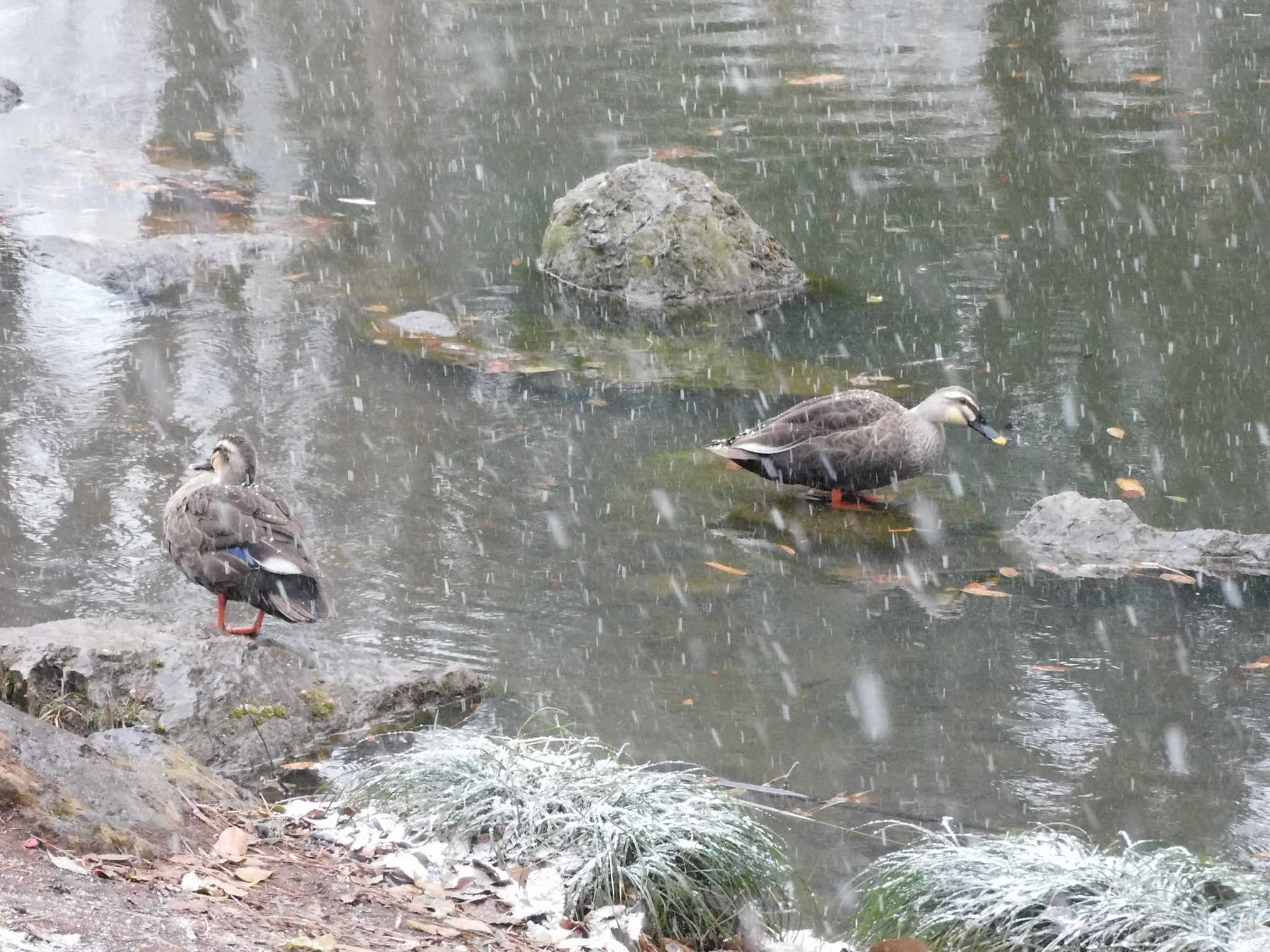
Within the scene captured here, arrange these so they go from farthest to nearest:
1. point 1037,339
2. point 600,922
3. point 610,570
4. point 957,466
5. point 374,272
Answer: point 374,272 → point 1037,339 → point 957,466 → point 610,570 → point 600,922

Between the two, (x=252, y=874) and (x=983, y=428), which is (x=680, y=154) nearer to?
(x=983, y=428)

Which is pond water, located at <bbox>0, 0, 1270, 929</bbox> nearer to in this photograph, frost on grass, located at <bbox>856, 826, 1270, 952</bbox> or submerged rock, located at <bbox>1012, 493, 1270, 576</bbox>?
submerged rock, located at <bbox>1012, 493, 1270, 576</bbox>

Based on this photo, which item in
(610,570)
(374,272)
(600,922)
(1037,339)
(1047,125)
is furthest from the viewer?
(1047,125)

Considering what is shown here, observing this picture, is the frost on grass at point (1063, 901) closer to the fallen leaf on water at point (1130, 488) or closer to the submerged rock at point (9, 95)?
the fallen leaf on water at point (1130, 488)

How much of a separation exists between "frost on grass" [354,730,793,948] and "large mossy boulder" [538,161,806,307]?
7.09m

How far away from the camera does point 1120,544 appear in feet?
23.4

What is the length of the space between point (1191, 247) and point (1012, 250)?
1.45 m

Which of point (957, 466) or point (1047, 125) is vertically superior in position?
point (1047, 125)

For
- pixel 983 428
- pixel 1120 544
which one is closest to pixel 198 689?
pixel 1120 544

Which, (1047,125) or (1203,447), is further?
(1047,125)

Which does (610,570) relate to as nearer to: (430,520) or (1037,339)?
(430,520)

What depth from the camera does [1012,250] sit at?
11.9 meters

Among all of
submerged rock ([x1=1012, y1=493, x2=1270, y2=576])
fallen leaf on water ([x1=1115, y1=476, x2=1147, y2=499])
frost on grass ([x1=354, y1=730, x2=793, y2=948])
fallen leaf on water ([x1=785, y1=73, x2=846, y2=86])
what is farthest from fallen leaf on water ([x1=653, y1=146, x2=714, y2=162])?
frost on grass ([x1=354, y1=730, x2=793, y2=948])

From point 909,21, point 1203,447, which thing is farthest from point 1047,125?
point 1203,447
